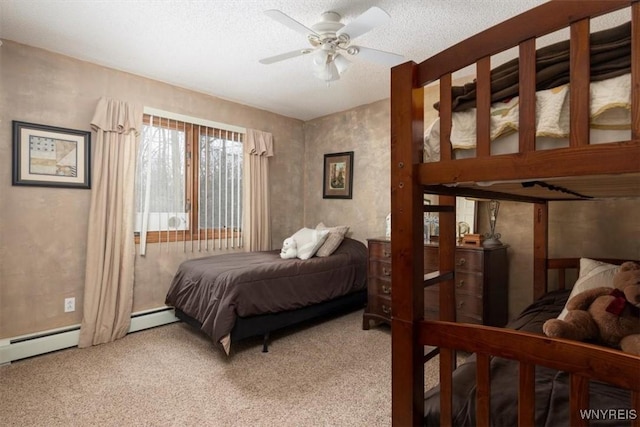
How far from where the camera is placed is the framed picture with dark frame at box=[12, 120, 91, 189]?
239 centimetres

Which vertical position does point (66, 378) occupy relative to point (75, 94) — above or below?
below

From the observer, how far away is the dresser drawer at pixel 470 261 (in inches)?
92.5

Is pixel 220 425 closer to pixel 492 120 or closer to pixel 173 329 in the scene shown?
pixel 173 329

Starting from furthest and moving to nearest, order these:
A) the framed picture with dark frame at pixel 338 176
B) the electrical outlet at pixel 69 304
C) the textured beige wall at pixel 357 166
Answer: the framed picture with dark frame at pixel 338 176 < the textured beige wall at pixel 357 166 < the electrical outlet at pixel 69 304

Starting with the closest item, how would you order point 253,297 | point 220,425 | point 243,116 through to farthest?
point 220,425, point 253,297, point 243,116

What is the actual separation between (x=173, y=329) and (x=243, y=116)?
2.44 meters

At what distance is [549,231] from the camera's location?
2566 millimetres

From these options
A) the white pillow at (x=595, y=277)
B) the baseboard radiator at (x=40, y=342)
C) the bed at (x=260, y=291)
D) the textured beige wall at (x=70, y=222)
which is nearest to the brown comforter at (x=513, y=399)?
the white pillow at (x=595, y=277)

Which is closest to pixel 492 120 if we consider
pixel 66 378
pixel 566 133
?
pixel 566 133

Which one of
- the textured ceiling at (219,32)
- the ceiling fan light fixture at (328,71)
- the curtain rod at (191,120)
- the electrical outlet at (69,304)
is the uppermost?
the textured ceiling at (219,32)

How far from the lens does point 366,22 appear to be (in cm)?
177

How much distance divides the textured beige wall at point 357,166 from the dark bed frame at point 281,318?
0.84 m

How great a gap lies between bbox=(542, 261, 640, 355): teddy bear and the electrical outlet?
10.6 ft

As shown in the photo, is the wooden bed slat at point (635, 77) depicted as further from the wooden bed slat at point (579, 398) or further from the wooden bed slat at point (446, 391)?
the wooden bed slat at point (446, 391)
